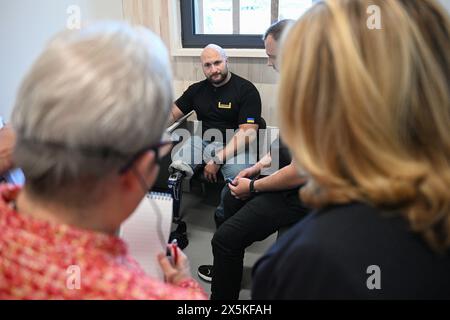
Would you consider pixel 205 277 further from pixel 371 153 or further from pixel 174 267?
pixel 371 153

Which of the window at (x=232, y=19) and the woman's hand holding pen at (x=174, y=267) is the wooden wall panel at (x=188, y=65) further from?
the woman's hand holding pen at (x=174, y=267)

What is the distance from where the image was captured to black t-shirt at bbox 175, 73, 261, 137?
8.36 feet

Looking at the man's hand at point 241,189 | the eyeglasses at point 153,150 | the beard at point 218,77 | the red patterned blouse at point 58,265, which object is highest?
the beard at point 218,77

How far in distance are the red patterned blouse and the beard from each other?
6.85 feet

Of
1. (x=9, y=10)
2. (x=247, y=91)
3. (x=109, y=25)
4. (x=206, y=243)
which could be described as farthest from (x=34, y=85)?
(x=9, y=10)

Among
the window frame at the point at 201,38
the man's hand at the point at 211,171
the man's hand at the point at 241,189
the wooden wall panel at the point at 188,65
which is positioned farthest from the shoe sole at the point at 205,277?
the window frame at the point at 201,38

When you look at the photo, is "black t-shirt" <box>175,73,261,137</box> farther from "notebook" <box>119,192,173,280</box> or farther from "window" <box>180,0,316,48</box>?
"notebook" <box>119,192,173,280</box>

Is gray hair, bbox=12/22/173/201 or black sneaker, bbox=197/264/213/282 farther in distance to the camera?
black sneaker, bbox=197/264/213/282

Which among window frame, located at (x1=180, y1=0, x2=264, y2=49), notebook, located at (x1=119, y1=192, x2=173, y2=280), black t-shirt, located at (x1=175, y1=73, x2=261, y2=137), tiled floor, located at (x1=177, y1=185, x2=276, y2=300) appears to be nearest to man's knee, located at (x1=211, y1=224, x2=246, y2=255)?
tiled floor, located at (x1=177, y1=185, x2=276, y2=300)

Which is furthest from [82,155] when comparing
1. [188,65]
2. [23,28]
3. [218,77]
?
→ [23,28]

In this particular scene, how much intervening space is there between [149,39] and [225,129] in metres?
2.04

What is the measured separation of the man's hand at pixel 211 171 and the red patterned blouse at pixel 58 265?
1767 millimetres

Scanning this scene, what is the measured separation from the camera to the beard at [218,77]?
2.56m

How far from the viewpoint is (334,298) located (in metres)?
0.55
